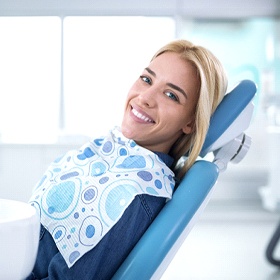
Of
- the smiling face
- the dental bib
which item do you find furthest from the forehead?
the dental bib

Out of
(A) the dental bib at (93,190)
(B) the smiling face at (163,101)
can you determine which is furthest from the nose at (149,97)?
(A) the dental bib at (93,190)

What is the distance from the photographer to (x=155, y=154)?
1209 mm

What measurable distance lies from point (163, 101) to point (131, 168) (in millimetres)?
182

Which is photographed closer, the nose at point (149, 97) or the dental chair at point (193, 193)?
the dental chair at point (193, 193)

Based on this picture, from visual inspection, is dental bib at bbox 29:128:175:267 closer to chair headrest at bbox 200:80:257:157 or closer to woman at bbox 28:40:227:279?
woman at bbox 28:40:227:279

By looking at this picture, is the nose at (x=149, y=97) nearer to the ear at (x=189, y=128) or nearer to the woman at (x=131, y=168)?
the woman at (x=131, y=168)

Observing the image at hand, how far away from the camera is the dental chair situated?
1015mm

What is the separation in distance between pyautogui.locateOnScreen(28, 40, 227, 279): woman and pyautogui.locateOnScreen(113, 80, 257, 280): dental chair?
3cm

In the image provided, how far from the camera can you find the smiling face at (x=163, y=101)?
1.21 m

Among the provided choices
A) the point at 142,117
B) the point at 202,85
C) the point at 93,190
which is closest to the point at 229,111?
Result: the point at 202,85

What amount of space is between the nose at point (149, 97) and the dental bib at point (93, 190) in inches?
4.0

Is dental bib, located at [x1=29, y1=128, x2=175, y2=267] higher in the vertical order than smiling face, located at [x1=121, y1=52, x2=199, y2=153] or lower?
lower

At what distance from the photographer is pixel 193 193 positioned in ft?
3.56

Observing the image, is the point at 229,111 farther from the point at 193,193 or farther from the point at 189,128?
the point at 193,193
